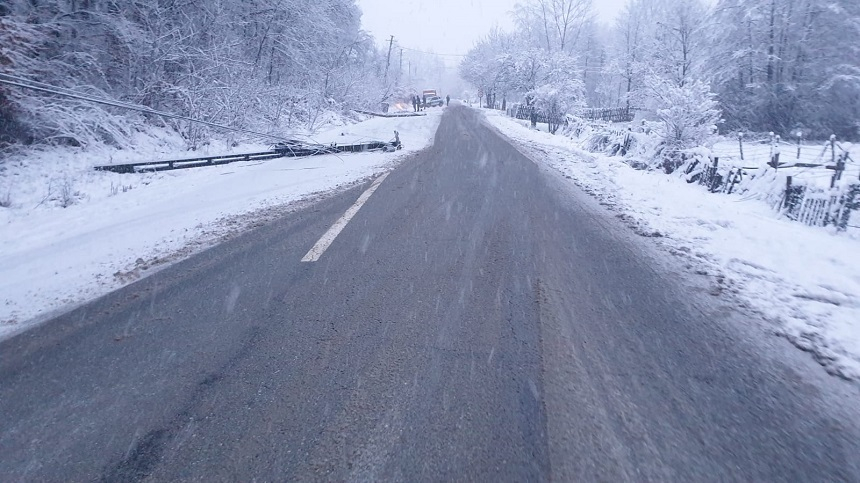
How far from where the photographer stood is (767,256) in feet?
16.1

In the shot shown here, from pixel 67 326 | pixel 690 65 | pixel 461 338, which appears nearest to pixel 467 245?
pixel 461 338

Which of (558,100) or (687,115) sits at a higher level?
(558,100)

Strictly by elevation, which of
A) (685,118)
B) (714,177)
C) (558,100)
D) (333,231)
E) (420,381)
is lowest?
(420,381)

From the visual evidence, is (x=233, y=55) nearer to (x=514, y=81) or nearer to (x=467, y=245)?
(x=467, y=245)

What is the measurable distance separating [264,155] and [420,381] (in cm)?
1223

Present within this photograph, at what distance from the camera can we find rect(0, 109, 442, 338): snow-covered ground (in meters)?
4.55

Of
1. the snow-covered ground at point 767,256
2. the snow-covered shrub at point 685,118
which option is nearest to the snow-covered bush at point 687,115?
the snow-covered shrub at point 685,118

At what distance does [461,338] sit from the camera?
312 cm

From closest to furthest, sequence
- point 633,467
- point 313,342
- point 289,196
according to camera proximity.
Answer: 1. point 633,467
2. point 313,342
3. point 289,196

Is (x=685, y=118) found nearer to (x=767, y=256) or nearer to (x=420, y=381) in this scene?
(x=767, y=256)

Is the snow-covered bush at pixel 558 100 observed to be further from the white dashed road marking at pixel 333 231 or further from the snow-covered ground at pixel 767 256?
the white dashed road marking at pixel 333 231

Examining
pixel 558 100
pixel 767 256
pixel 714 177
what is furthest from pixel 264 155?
pixel 558 100

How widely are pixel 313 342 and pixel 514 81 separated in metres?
47.0

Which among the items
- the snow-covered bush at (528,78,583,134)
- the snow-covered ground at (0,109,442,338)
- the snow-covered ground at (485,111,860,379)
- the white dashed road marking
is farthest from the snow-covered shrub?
the snow-covered bush at (528,78,583,134)
